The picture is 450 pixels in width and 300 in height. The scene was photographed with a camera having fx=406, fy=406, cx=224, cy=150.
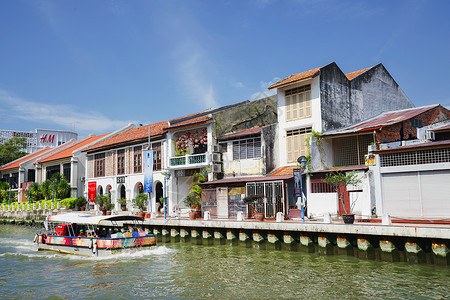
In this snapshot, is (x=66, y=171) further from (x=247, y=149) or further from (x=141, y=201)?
(x=247, y=149)

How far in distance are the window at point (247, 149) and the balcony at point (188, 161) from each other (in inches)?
103

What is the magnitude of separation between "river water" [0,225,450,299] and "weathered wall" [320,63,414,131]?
39.4 ft

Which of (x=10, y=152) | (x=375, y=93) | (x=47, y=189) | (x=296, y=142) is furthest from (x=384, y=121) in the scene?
(x=10, y=152)

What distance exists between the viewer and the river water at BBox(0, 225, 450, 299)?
12586mm

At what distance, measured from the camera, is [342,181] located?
21391 mm

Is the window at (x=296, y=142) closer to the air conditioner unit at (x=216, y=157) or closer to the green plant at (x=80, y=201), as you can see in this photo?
the air conditioner unit at (x=216, y=157)

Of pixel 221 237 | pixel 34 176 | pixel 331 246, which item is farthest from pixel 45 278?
pixel 34 176

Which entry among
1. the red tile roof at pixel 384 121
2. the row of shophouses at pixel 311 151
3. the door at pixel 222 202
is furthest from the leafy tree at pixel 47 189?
the red tile roof at pixel 384 121

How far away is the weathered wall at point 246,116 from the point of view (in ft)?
103

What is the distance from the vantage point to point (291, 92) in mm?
28672

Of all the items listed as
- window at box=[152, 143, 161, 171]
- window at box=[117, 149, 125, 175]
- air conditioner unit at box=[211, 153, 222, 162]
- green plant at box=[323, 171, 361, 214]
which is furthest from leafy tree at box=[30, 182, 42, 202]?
green plant at box=[323, 171, 361, 214]

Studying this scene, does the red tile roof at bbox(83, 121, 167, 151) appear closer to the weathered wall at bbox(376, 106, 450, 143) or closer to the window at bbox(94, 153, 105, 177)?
the window at bbox(94, 153, 105, 177)

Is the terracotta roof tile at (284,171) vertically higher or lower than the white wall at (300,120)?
lower

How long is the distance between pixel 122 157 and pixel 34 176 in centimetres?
2020
